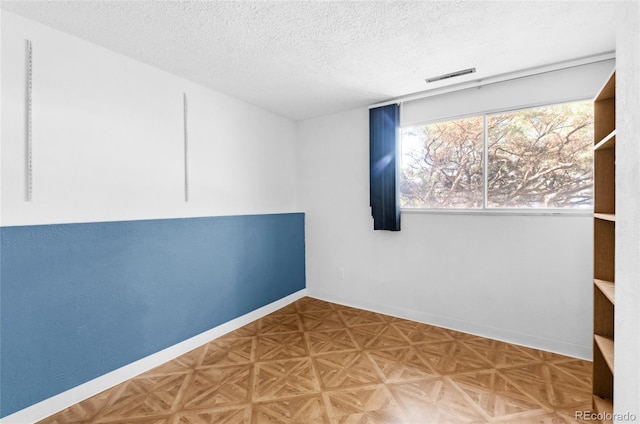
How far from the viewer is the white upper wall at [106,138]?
5.83 ft

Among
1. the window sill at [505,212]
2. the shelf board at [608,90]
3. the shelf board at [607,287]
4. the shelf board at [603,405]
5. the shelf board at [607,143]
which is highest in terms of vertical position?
the shelf board at [608,90]

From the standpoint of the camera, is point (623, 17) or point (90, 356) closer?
point (623, 17)

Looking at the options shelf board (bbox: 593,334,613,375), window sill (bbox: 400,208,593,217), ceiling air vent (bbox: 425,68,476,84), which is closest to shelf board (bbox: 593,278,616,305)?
shelf board (bbox: 593,334,613,375)

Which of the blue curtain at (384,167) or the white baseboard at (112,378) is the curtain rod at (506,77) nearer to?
the blue curtain at (384,167)

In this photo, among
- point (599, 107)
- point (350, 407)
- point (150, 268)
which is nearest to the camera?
point (599, 107)

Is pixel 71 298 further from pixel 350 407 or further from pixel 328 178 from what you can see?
pixel 328 178

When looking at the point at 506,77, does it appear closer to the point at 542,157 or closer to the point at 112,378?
the point at 542,157

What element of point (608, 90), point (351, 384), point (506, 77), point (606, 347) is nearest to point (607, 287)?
point (606, 347)

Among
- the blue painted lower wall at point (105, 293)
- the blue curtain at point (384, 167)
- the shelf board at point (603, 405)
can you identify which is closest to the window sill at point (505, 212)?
the blue curtain at point (384, 167)

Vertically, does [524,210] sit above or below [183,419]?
above

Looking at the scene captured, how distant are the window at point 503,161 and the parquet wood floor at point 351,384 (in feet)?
4.54

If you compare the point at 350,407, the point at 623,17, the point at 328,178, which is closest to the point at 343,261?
the point at 328,178

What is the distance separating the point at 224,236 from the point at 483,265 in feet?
8.71

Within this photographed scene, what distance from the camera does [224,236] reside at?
→ 119 inches
